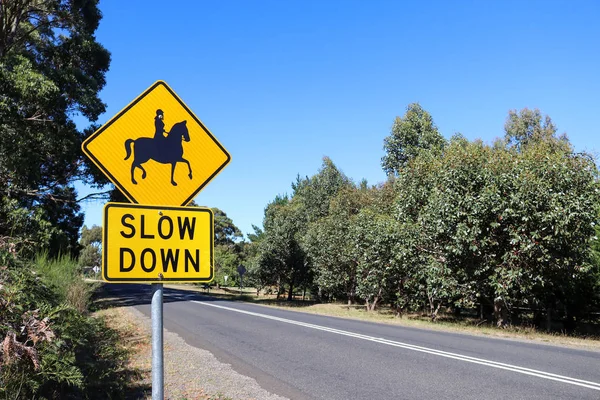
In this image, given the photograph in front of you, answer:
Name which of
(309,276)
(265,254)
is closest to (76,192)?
(265,254)

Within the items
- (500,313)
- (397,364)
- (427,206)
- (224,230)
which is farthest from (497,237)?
(224,230)

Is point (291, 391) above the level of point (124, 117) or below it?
below

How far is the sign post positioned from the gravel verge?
3.78 m

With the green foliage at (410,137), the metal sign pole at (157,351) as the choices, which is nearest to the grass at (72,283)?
the metal sign pole at (157,351)

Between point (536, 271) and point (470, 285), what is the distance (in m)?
2.32

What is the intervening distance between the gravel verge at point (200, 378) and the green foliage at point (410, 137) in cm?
2500

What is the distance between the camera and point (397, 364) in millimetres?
8211

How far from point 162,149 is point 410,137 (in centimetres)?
3109

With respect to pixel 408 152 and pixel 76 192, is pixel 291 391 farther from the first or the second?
pixel 408 152

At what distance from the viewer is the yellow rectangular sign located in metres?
2.67

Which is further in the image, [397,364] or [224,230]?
[224,230]

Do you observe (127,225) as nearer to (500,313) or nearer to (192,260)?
(192,260)

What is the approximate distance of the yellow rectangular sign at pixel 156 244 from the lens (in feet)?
8.76

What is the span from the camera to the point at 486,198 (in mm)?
15617
